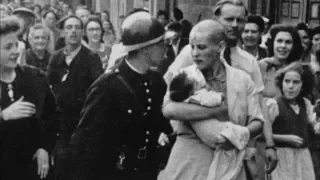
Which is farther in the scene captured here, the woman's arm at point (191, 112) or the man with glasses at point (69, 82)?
the man with glasses at point (69, 82)

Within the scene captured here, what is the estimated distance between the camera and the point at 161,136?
21.5 ft

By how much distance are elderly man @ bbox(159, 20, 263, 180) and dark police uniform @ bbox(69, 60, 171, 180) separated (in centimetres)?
17

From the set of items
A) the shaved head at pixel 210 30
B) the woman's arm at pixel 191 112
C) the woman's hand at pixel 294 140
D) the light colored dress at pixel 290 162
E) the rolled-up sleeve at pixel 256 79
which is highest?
the shaved head at pixel 210 30

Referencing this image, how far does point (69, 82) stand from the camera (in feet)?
32.2

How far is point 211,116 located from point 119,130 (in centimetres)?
66

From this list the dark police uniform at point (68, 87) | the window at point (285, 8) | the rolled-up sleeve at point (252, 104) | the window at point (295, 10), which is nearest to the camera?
the rolled-up sleeve at point (252, 104)

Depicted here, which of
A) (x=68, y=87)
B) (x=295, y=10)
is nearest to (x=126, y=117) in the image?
(x=68, y=87)

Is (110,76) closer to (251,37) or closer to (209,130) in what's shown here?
(209,130)

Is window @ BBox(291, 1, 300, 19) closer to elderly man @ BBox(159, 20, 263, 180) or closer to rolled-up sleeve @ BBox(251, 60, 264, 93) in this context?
rolled-up sleeve @ BBox(251, 60, 264, 93)

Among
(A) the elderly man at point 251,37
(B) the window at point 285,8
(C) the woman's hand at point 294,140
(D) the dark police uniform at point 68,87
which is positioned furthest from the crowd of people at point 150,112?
(B) the window at point 285,8

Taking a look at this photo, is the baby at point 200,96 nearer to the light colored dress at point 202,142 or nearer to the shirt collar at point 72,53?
the light colored dress at point 202,142

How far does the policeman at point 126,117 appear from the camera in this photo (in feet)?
19.7

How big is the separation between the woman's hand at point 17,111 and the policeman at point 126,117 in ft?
1.97

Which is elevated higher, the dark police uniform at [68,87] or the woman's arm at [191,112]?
the woman's arm at [191,112]
